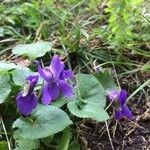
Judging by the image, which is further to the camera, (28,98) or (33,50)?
(33,50)

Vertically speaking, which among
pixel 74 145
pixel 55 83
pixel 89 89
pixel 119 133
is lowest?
pixel 119 133

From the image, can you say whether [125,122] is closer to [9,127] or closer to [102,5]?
[9,127]

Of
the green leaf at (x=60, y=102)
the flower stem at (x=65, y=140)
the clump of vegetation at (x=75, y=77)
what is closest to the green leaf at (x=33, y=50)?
the clump of vegetation at (x=75, y=77)

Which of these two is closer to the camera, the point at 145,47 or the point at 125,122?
the point at 125,122

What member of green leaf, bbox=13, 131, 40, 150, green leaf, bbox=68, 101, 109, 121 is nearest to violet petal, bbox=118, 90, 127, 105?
green leaf, bbox=68, 101, 109, 121

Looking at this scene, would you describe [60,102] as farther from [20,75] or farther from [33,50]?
[33,50]

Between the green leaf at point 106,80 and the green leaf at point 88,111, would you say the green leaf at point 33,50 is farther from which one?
the green leaf at point 88,111

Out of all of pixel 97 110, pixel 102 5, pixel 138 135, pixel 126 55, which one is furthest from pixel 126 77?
pixel 102 5

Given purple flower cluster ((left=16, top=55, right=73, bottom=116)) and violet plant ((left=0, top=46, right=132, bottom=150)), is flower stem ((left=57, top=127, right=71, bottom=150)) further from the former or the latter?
purple flower cluster ((left=16, top=55, right=73, bottom=116))

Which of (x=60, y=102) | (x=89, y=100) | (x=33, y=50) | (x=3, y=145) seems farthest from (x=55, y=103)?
(x=33, y=50)
